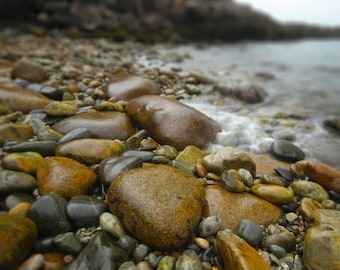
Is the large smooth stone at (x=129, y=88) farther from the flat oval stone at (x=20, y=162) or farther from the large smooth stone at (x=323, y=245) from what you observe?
the large smooth stone at (x=323, y=245)

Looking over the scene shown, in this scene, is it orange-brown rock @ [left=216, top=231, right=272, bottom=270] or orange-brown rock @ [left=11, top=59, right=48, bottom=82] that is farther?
orange-brown rock @ [left=11, top=59, right=48, bottom=82]

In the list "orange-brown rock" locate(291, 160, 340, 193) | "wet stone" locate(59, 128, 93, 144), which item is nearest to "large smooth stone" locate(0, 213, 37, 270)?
"wet stone" locate(59, 128, 93, 144)

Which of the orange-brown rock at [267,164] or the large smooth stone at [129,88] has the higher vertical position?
the large smooth stone at [129,88]

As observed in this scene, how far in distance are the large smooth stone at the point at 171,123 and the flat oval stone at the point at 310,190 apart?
982 millimetres

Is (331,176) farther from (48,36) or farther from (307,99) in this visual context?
(48,36)

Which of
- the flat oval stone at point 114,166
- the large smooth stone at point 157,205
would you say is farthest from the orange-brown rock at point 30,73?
the large smooth stone at point 157,205

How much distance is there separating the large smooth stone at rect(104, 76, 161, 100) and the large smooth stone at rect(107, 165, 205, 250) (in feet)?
6.06

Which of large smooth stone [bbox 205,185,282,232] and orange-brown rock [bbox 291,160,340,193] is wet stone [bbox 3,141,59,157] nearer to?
large smooth stone [bbox 205,185,282,232]

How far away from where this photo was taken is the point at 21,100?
323cm

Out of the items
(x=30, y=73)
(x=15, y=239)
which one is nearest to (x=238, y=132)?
(x=15, y=239)

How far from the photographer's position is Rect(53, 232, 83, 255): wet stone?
1.57 metres

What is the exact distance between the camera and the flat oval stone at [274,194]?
212cm

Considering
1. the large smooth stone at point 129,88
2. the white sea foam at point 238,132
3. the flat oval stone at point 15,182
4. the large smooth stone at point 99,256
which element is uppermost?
the large smooth stone at point 129,88

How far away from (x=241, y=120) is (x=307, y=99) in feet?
8.52
